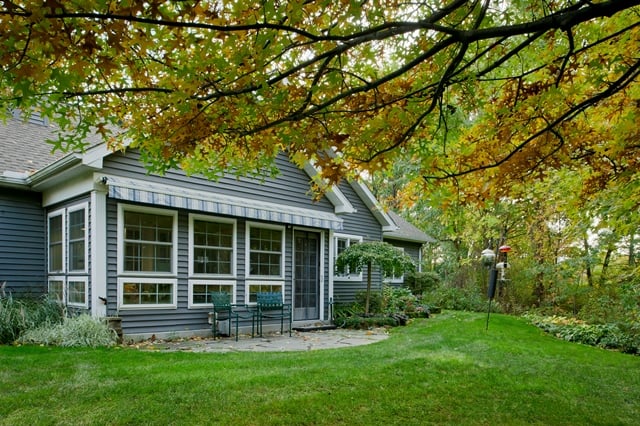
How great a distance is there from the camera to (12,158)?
28.4 feet

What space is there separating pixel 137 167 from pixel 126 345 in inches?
121

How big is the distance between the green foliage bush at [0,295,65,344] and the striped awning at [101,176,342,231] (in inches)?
95.0

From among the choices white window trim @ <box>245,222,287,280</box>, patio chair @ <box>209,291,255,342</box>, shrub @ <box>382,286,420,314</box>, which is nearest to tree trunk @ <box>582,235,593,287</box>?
shrub @ <box>382,286,420,314</box>

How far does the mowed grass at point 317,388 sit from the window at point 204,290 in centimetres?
225

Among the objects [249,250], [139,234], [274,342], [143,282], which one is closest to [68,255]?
[139,234]

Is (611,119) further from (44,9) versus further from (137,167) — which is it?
(137,167)

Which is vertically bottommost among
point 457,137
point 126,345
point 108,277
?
point 126,345

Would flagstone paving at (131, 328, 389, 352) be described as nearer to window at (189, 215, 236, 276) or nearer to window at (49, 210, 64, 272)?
window at (189, 215, 236, 276)

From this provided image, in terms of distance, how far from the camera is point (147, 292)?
314 inches

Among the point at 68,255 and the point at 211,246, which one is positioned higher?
the point at 211,246

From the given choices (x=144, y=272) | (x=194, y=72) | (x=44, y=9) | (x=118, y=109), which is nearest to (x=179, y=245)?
(x=144, y=272)

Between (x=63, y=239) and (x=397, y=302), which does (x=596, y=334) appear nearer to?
(x=397, y=302)

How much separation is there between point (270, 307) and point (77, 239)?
12.5 feet

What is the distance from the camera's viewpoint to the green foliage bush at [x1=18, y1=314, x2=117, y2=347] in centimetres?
663
